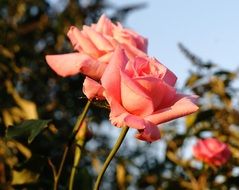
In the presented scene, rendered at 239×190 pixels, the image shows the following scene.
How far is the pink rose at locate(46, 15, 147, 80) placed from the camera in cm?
119

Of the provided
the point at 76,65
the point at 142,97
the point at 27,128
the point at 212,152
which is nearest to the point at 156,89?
the point at 142,97

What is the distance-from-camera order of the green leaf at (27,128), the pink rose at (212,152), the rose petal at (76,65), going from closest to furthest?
the rose petal at (76,65) < the green leaf at (27,128) < the pink rose at (212,152)

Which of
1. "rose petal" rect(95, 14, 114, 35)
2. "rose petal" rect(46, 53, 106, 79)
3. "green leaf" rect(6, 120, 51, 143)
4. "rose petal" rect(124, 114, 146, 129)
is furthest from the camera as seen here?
"rose petal" rect(95, 14, 114, 35)

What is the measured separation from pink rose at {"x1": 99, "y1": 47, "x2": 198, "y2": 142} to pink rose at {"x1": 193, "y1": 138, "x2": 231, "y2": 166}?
40.4 inches

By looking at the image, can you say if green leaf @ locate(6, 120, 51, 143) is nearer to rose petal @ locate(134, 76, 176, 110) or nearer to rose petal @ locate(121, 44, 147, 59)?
rose petal @ locate(121, 44, 147, 59)

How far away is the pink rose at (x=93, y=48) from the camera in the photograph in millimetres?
1190

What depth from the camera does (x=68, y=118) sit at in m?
3.30

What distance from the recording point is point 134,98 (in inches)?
37.2

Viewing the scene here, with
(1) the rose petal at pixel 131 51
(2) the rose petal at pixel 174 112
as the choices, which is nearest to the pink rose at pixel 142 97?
(2) the rose petal at pixel 174 112

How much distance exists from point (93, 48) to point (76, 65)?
8cm

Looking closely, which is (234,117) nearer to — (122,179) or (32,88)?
(122,179)

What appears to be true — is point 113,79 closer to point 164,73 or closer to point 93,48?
point 164,73

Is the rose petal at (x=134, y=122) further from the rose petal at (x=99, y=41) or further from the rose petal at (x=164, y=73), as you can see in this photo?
the rose petal at (x=99, y=41)

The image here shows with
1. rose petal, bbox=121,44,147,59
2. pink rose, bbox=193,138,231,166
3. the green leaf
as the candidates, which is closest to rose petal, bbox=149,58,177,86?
rose petal, bbox=121,44,147,59
